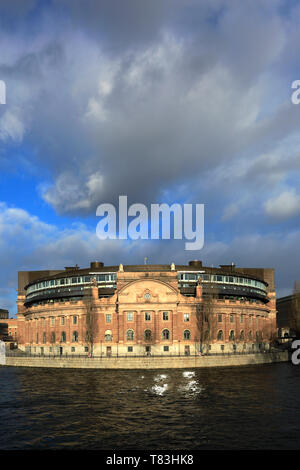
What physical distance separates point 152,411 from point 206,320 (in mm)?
54283

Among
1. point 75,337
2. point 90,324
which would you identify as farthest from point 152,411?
point 75,337

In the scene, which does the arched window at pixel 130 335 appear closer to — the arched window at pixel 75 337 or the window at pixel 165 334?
the window at pixel 165 334

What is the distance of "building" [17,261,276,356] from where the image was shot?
316 feet

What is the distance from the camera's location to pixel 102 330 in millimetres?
97688

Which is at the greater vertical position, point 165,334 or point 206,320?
point 206,320

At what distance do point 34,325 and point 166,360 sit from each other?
4669 centimetres

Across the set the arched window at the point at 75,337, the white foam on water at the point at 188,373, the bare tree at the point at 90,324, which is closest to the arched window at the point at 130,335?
the bare tree at the point at 90,324

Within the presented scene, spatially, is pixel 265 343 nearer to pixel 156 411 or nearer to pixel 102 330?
pixel 102 330

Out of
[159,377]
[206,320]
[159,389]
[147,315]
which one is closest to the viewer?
[159,389]

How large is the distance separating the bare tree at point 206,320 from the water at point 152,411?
22.6 meters

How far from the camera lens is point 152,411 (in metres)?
44.9

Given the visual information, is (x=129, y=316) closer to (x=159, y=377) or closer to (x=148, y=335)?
(x=148, y=335)

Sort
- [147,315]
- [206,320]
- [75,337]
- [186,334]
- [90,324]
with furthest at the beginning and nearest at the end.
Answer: [75,337] → [186,334] → [206,320] → [147,315] → [90,324]
